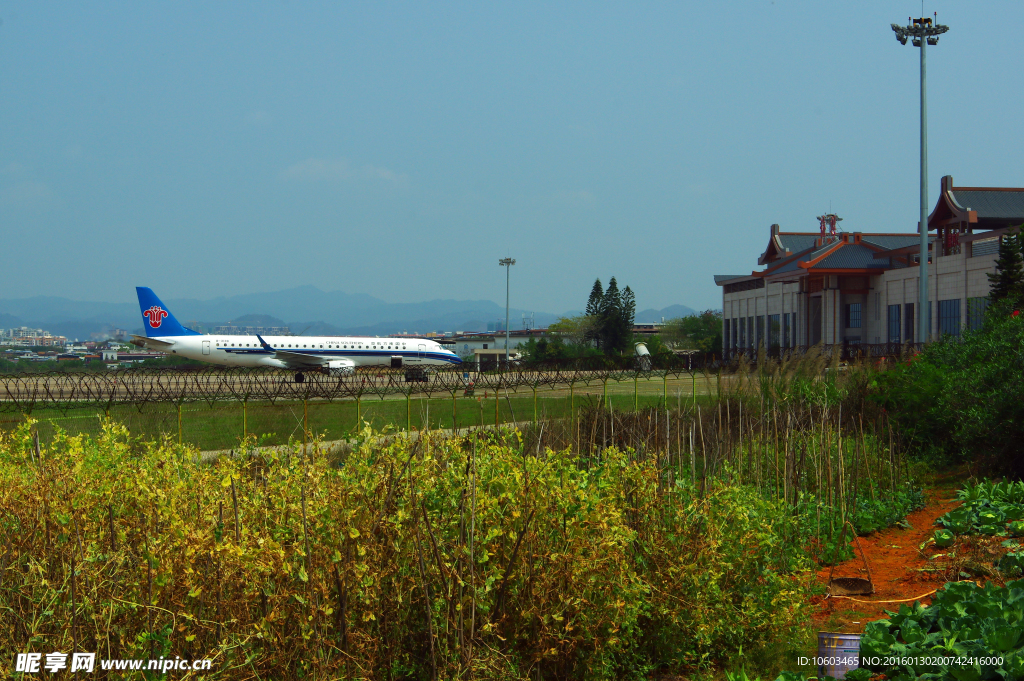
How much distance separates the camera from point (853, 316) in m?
59.2

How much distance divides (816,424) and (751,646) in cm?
860

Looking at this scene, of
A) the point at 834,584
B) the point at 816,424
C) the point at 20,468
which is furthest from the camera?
the point at 816,424

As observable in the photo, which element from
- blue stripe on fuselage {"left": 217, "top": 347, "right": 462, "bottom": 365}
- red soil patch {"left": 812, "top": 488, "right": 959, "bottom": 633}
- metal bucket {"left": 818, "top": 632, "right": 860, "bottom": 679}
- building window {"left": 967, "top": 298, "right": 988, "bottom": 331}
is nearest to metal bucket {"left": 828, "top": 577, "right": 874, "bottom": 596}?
red soil patch {"left": 812, "top": 488, "right": 959, "bottom": 633}

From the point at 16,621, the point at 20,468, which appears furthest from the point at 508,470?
the point at 20,468

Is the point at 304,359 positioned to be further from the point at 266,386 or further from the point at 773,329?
the point at 773,329

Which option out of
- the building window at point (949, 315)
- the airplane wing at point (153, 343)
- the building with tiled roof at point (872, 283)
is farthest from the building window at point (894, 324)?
the airplane wing at point (153, 343)

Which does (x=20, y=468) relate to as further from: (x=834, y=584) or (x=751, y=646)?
(x=834, y=584)

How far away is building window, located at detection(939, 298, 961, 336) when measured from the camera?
47022mm

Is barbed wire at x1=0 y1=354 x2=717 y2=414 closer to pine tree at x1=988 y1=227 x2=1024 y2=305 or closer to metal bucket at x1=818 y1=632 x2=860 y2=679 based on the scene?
metal bucket at x1=818 y1=632 x2=860 y2=679

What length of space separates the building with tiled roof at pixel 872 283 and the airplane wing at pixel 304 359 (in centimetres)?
3092

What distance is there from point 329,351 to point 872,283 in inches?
1497

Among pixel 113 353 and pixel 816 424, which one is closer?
pixel 816 424

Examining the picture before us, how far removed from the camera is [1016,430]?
42.0 ft

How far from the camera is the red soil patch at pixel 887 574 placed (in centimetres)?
802
